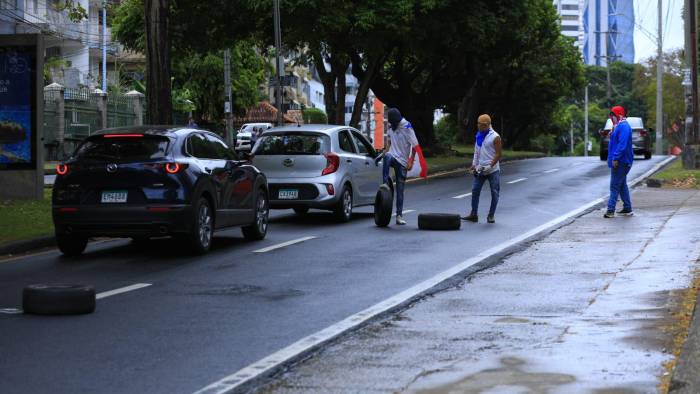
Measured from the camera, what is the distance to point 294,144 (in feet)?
64.0

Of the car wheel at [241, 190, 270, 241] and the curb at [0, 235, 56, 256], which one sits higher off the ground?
the car wheel at [241, 190, 270, 241]

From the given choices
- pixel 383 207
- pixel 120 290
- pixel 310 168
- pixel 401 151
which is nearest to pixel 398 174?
pixel 401 151

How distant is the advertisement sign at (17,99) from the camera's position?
21.3m

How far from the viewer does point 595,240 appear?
16016 mm

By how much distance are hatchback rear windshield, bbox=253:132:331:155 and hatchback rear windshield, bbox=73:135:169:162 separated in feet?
16.3

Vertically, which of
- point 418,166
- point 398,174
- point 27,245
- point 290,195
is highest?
point 418,166

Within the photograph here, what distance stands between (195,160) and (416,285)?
4.20 metres

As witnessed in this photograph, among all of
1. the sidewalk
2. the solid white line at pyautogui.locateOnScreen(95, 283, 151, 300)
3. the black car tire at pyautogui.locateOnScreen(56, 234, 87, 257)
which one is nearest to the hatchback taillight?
the black car tire at pyautogui.locateOnScreen(56, 234, 87, 257)

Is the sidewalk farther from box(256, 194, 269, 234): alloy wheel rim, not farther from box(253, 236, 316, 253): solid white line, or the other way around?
box(256, 194, 269, 234): alloy wheel rim

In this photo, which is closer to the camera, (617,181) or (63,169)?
(63,169)

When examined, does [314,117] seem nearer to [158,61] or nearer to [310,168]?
[158,61]

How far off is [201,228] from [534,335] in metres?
6.82

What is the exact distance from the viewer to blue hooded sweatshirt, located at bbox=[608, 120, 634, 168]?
19.5 meters

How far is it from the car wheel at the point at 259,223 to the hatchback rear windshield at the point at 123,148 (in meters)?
2.53
